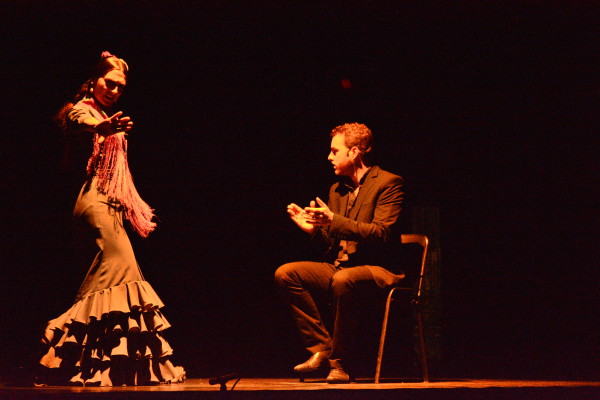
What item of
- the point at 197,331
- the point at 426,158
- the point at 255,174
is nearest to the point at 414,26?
the point at 426,158

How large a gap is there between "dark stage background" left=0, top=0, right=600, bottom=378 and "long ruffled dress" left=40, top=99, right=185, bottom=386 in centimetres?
95

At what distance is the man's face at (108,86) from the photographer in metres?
3.88

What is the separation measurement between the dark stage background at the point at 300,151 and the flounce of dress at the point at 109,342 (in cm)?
93

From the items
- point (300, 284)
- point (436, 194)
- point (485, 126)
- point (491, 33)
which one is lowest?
point (300, 284)

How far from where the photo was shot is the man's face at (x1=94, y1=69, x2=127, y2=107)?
3.88 m

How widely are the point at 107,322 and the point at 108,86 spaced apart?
3.44 ft

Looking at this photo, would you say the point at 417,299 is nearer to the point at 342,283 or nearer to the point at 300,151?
the point at 342,283

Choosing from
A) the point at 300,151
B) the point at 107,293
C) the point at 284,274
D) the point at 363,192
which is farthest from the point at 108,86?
the point at 300,151

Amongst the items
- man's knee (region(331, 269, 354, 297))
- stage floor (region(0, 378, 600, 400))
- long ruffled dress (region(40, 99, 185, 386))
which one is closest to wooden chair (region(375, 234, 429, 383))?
man's knee (region(331, 269, 354, 297))

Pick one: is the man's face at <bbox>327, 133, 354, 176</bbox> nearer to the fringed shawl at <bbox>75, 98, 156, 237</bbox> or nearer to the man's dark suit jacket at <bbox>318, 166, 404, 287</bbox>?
the man's dark suit jacket at <bbox>318, 166, 404, 287</bbox>

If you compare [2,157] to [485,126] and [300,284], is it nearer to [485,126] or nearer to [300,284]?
[300,284]

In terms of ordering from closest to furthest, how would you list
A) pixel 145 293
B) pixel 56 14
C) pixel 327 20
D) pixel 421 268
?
1. pixel 145 293
2. pixel 421 268
3. pixel 56 14
4. pixel 327 20

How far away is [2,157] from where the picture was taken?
475cm

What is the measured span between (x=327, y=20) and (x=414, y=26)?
53 centimetres
